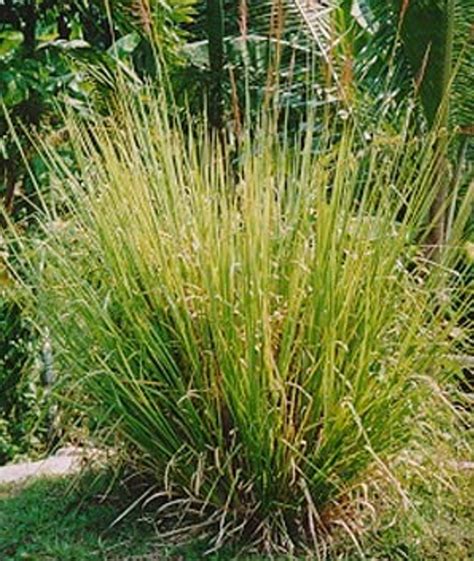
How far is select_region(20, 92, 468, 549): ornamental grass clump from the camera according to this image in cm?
252

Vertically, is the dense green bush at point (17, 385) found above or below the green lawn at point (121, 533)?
below

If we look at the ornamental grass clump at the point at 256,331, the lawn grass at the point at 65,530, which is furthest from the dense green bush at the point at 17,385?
the ornamental grass clump at the point at 256,331

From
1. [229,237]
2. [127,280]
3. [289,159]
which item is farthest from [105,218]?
[289,159]

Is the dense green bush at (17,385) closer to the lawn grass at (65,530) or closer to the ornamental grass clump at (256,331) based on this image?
the lawn grass at (65,530)

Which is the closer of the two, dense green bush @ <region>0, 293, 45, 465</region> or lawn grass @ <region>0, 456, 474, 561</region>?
lawn grass @ <region>0, 456, 474, 561</region>

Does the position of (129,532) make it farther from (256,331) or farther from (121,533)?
(256,331)

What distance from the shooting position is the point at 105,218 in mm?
2678

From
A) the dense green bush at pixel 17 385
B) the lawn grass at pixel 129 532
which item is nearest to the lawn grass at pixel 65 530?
the lawn grass at pixel 129 532

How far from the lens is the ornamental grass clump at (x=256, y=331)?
2.52 m

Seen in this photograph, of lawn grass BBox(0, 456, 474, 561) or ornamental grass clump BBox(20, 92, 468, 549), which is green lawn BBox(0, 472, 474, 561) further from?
ornamental grass clump BBox(20, 92, 468, 549)

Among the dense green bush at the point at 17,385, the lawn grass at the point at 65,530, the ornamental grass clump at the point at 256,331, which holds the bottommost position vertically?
the dense green bush at the point at 17,385

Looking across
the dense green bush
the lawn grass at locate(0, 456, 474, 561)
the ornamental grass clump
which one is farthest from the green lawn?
the dense green bush

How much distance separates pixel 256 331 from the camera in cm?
248

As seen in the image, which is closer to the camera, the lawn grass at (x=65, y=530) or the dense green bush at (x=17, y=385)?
the lawn grass at (x=65, y=530)
